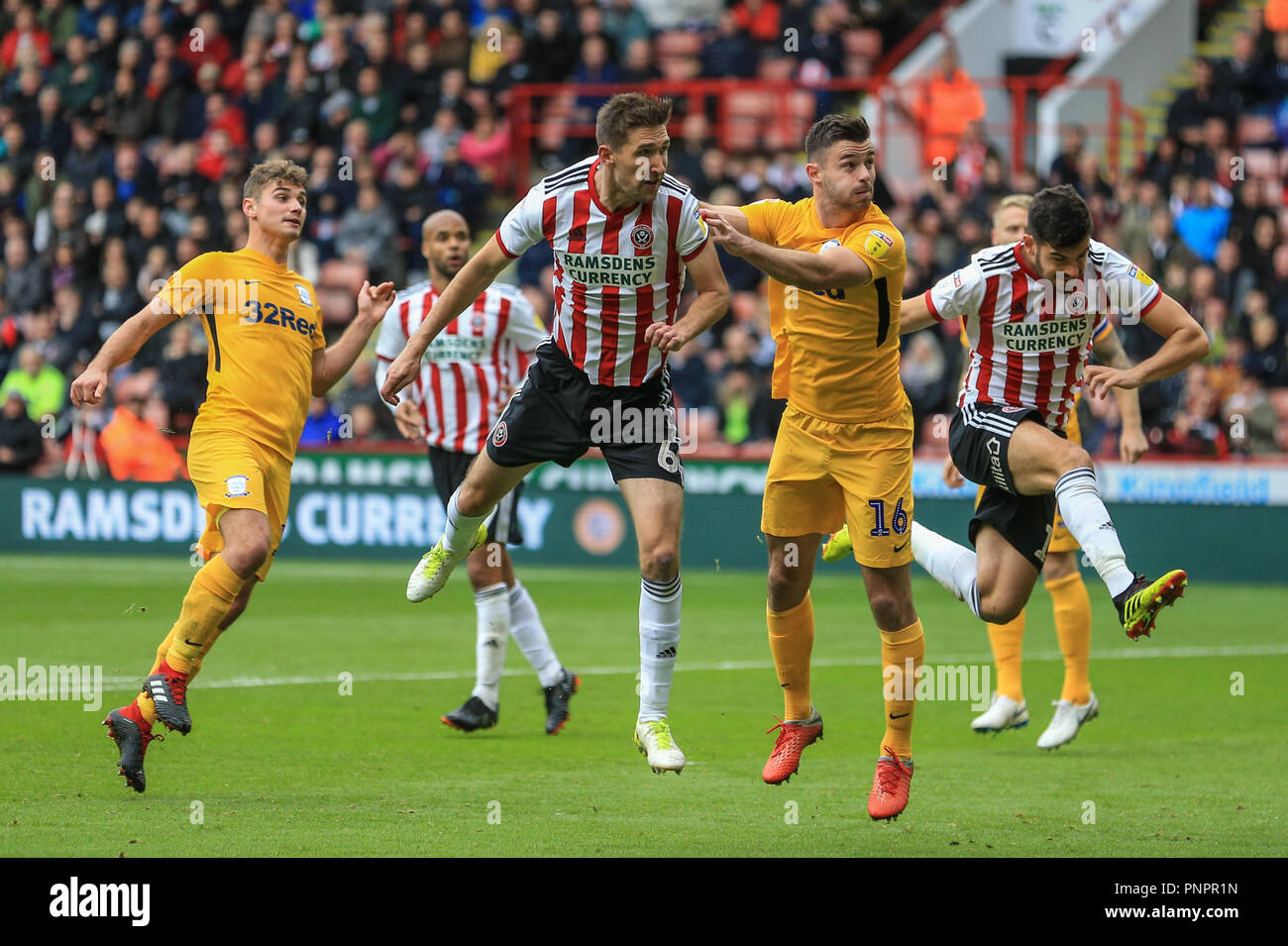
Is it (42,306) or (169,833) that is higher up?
(42,306)

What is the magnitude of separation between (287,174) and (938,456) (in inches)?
377

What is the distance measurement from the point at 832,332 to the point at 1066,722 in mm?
2874

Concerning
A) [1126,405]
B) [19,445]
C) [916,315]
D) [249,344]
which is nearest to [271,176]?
[249,344]

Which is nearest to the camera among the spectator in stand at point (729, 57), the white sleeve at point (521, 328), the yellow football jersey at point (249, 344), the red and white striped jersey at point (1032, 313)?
the red and white striped jersey at point (1032, 313)

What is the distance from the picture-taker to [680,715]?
9.71 metres

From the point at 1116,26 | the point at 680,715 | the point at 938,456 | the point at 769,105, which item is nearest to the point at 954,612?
the point at 938,456

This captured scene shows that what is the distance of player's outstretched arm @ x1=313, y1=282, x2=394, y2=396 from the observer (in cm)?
782

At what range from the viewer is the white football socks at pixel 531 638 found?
30.8ft

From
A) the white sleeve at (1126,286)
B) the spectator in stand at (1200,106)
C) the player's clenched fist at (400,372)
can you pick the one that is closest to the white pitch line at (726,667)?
the player's clenched fist at (400,372)

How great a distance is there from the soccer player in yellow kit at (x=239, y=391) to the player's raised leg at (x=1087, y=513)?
2.93 metres

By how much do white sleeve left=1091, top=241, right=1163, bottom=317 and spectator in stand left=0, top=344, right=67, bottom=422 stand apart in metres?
14.0

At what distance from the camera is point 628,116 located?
6.58 meters

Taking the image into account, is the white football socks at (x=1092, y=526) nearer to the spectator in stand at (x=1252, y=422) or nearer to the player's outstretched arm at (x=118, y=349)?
the player's outstretched arm at (x=118, y=349)

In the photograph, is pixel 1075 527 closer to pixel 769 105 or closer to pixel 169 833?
pixel 169 833
